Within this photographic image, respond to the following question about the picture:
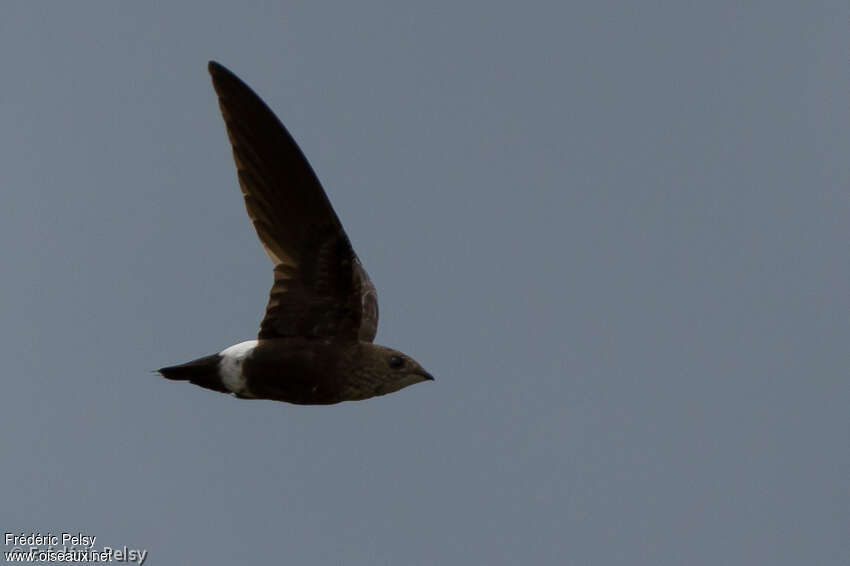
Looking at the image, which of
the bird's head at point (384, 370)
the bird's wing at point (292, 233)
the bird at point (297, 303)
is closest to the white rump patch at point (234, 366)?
the bird at point (297, 303)

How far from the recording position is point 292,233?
9.70m

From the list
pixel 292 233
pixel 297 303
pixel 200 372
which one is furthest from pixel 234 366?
pixel 292 233

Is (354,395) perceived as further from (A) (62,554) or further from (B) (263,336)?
(A) (62,554)

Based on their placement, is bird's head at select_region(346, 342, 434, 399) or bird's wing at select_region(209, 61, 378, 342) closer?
bird's wing at select_region(209, 61, 378, 342)

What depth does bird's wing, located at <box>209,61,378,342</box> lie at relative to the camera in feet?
31.4

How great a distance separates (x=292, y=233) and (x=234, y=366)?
103 centimetres

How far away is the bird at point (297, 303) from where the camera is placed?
9.62 meters

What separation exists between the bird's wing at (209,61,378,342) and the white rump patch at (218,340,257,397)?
198 millimetres

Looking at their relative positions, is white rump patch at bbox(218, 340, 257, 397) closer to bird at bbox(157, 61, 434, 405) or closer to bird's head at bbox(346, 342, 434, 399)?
bird at bbox(157, 61, 434, 405)

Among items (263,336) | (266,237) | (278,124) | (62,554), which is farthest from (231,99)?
(62,554)

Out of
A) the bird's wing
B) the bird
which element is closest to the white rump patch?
the bird

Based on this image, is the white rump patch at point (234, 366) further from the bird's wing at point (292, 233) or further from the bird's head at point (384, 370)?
the bird's head at point (384, 370)

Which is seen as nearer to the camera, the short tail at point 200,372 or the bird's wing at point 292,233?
the bird's wing at point 292,233

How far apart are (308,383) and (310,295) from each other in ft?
2.04
